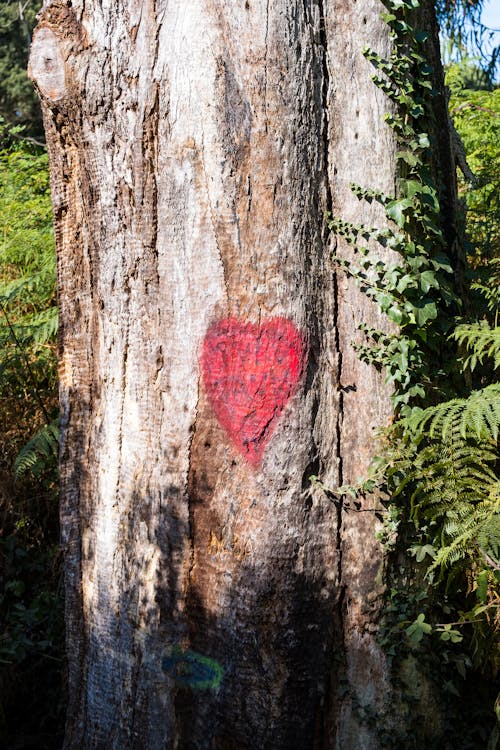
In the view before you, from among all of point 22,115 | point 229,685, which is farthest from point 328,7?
point 22,115

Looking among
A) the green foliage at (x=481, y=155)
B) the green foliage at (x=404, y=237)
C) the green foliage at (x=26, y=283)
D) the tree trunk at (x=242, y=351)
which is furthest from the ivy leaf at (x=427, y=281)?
the green foliage at (x=26, y=283)

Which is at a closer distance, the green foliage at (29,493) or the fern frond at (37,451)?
the green foliage at (29,493)

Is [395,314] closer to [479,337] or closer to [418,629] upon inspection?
[479,337]

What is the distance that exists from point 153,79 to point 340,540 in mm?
2060

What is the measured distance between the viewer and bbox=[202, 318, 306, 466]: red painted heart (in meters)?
2.89

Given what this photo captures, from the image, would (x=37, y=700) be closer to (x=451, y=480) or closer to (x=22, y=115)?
(x=451, y=480)

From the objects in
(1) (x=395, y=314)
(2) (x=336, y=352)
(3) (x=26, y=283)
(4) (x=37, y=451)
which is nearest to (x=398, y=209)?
(1) (x=395, y=314)

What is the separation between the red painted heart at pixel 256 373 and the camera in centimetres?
289

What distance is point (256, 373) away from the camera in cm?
291

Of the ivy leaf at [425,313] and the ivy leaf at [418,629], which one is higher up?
the ivy leaf at [425,313]

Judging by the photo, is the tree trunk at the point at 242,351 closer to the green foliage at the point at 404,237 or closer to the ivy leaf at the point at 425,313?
the green foliage at the point at 404,237

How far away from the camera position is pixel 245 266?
2.88 metres

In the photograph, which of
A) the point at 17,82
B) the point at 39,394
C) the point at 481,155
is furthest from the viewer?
the point at 17,82

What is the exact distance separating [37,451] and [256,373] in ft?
7.29
